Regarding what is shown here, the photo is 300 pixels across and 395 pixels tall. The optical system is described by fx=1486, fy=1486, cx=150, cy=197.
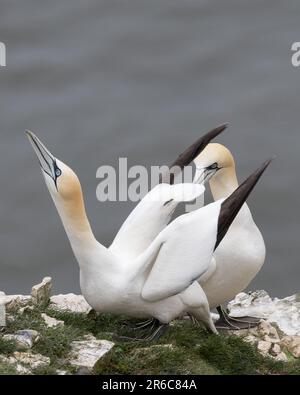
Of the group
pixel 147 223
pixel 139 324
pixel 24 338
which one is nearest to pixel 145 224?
pixel 147 223

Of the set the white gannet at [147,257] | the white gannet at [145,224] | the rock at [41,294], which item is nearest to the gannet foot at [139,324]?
the white gannet at [147,257]

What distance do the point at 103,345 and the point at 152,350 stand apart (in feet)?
1.17

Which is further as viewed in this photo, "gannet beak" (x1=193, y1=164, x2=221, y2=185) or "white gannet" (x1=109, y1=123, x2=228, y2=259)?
"gannet beak" (x1=193, y1=164, x2=221, y2=185)

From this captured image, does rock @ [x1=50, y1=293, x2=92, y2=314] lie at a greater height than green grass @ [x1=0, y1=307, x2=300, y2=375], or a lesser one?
greater

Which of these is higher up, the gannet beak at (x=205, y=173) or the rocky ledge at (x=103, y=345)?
the gannet beak at (x=205, y=173)

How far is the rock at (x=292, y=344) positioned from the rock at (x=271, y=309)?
0.38 m

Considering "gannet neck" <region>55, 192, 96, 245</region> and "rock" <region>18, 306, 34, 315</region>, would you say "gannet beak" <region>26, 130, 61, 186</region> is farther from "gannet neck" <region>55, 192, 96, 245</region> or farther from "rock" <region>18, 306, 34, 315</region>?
"rock" <region>18, 306, 34, 315</region>

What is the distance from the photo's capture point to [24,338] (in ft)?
34.9

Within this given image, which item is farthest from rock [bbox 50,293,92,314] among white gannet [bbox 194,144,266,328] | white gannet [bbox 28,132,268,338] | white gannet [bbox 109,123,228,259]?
white gannet [bbox 194,144,266,328]

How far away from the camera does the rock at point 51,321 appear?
437 inches

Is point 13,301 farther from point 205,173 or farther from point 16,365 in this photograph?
point 205,173

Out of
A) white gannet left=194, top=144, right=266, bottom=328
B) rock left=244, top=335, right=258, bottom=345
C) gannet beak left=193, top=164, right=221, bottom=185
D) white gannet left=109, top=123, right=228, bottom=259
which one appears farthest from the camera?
gannet beak left=193, top=164, right=221, bottom=185

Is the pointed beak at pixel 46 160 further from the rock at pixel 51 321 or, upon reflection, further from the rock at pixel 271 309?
the rock at pixel 271 309

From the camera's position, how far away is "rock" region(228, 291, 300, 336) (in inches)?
508
